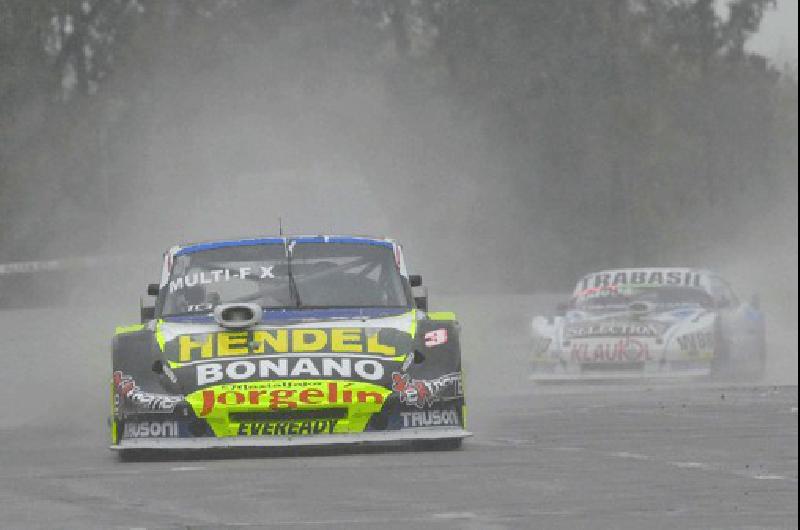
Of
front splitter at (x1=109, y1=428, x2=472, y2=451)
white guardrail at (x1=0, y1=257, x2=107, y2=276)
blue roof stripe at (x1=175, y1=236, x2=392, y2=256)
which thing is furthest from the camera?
white guardrail at (x1=0, y1=257, x2=107, y2=276)

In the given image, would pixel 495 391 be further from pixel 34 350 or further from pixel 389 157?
pixel 389 157

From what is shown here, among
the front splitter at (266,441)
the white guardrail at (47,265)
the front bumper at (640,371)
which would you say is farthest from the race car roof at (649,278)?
the front splitter at (266,441)

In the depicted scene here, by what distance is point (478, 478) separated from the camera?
1027cm

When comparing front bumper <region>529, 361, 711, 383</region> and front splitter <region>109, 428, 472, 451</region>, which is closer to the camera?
front splitter <region>109, 428, 472, 451</region>

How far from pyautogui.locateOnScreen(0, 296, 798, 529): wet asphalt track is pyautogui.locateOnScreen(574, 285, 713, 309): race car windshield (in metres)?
5.28

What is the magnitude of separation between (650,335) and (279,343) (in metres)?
9.57

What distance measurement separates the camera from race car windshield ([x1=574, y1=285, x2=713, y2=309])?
22.2m

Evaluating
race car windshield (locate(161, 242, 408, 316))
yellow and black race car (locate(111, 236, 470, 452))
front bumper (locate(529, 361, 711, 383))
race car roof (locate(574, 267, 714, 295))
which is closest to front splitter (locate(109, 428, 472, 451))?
yellow and black race car (locate(111, 236, 470, 452))

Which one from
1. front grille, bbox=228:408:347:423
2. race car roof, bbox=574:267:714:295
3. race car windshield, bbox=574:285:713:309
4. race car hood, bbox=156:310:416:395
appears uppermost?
race car roof, bbox=574:267:714:295

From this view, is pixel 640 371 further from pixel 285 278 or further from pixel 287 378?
pixel 287 378

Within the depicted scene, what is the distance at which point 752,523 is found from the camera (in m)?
8.43

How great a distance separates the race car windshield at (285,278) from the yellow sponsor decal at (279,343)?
886mm

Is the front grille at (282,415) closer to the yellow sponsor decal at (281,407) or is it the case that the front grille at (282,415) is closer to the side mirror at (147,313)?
the yellow sponsor decal at (281,407)

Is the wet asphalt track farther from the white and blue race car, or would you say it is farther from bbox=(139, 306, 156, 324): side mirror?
the white and blue race car
